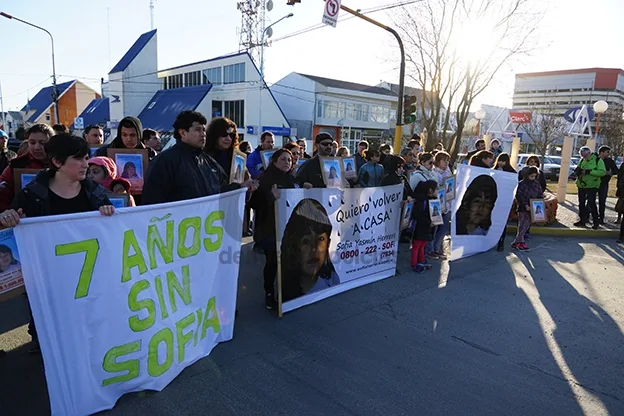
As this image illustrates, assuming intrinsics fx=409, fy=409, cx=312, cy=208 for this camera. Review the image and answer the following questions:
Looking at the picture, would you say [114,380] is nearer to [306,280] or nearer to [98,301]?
[98,301]

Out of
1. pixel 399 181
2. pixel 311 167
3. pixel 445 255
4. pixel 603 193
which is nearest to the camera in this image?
pixel 311 167

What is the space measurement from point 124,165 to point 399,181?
3.73 m

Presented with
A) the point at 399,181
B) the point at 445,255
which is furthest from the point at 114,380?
the point at 445,255

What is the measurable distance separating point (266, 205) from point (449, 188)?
11.9 ft

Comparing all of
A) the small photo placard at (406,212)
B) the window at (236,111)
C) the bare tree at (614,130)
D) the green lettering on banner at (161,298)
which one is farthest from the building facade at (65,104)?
the green lettering on banner at (161,298)

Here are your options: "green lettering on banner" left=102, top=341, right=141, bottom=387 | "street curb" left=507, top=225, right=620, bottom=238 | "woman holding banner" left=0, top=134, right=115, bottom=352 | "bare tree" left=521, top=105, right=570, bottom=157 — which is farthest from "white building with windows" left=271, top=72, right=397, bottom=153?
"green lettering on banner" left=102, top=341, right=141, bottom=387

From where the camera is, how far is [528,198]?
24.4ft

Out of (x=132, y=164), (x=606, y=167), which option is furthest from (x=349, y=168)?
(x=606, y=167)

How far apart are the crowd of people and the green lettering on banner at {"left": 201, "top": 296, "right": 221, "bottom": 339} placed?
924 millimetres

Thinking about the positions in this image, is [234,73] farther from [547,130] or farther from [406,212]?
[406,212]

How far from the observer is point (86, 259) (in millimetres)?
2525

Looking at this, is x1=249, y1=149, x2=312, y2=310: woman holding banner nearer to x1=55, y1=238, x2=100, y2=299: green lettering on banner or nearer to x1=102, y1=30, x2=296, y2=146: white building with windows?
x1=55, y1=238, x2=100, y2=299: green lettering on banner

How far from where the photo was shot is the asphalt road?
293 centimetres

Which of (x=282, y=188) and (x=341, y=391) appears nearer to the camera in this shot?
(x=341, y=391)
